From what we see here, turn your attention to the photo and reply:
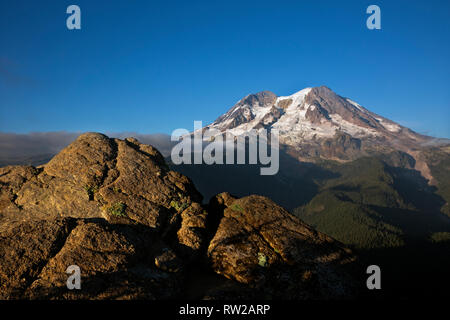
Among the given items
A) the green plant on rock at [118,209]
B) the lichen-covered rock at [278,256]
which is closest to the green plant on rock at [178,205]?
the lichen-covered rock at [278,256]

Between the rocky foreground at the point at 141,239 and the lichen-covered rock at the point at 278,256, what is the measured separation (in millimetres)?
50

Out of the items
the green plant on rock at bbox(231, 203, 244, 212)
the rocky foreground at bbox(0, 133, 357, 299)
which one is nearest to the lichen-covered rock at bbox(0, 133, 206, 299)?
the rocky foreground at bbox(0, 133, 357, 299)

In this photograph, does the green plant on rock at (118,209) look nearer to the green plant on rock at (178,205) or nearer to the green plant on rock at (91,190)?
the green plant on rock at (91,190)

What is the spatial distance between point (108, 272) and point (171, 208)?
5066 millimetres

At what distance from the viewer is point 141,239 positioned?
1203 cm

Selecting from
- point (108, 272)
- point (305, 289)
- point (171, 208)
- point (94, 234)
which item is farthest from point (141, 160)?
point (305, 289)

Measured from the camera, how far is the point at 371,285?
11.8 metres

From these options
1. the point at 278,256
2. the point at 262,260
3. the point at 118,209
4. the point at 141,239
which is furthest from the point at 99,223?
the point at 278,256

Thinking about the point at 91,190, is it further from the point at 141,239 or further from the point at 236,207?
the point at 236,207

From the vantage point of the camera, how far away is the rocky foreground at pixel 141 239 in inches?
388

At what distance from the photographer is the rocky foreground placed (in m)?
9.85

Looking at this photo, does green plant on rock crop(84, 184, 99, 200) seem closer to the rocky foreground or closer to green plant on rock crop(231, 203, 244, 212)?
the rocky foreground

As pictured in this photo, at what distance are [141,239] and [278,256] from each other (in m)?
6.76
